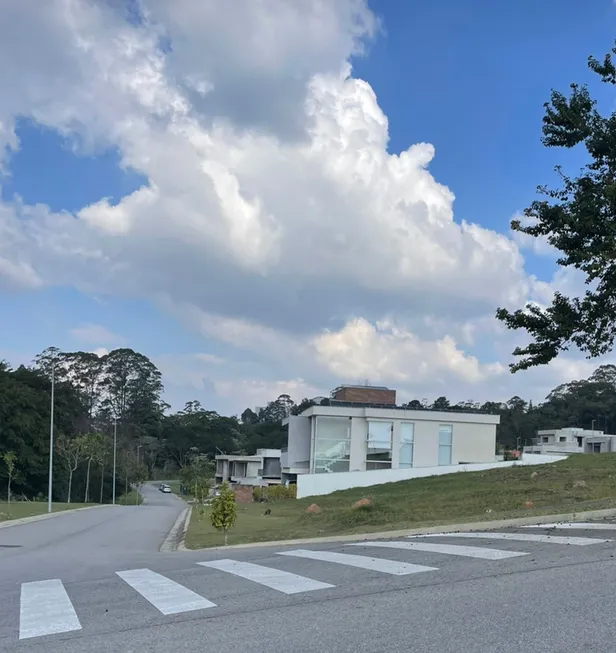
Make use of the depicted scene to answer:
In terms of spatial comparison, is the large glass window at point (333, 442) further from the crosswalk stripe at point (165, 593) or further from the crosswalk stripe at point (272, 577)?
the crosswalk stripe at point (165, 593)

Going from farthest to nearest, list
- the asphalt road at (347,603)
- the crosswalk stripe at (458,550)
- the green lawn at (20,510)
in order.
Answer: the green lawn at (20,510), the crosswalk stripe at (458,550), the asphalt road at (347,603)

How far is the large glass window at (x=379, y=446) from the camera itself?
5522 centimetres

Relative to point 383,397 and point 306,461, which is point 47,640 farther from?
point 383,397

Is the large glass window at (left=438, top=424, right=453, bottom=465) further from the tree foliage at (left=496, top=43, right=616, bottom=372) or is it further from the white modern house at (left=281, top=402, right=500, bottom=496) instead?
the tree foliage at (left=496, top=43, right=616, bottom=372)

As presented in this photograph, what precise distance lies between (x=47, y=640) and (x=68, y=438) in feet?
226

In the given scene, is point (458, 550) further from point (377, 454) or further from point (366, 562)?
point (377, 454)

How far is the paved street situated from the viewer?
6086 mm

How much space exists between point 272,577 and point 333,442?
4639 cm

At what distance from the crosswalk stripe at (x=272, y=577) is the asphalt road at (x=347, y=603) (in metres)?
0.02

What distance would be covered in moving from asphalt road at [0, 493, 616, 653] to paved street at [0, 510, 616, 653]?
0.06ft

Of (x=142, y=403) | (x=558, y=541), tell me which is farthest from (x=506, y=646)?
(x=142, y=403)

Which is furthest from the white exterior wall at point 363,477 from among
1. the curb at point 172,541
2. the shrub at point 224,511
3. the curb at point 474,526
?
the curb at point 474,526

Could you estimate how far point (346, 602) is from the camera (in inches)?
294

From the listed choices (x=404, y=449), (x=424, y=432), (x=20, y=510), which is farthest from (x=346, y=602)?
(x=424, y=432)
